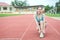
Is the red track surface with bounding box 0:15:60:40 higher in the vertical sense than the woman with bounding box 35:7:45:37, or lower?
lower

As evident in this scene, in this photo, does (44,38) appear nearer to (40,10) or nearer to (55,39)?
(55,39)

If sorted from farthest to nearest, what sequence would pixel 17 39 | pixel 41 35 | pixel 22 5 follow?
pixel 22 5 → pixel 41 35 → pixel 17 39

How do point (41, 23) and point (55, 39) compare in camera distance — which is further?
point (41, 23)

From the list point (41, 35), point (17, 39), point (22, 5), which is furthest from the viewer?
point (22, 5)

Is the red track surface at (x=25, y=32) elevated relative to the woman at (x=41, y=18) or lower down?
lower down

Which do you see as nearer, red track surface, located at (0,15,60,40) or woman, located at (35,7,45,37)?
red track surface, located at (0,15,60,40)

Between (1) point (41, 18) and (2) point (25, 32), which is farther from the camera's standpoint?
(2) point (25, 32)

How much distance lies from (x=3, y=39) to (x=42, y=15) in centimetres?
171

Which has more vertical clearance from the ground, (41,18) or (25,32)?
(41,18)

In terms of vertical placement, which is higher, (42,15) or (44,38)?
(42,15)

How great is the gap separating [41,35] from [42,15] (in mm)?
732

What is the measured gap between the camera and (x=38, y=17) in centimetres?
795

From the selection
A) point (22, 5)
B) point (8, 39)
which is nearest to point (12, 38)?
point (8, 39)

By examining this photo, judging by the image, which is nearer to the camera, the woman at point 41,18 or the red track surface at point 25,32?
the red track surface at point 25,32
